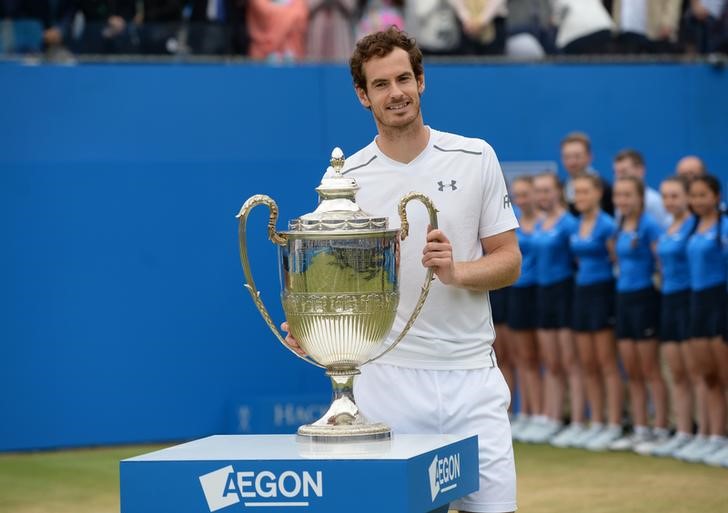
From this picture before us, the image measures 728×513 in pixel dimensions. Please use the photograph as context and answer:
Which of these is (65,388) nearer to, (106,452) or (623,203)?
(106,452)

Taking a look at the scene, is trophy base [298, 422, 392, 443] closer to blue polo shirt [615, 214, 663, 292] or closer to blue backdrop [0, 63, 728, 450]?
blue polo shirt [615, 214, 663, 292]

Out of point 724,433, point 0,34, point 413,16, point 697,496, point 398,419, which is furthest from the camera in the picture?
point 413,16

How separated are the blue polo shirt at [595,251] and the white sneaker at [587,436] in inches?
37.4

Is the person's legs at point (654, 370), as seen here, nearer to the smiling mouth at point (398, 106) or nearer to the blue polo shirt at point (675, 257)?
the blue polo shirt at point (675, 257)

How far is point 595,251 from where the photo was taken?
902 cm

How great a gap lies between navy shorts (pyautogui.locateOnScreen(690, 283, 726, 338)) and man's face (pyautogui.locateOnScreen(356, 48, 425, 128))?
495cm

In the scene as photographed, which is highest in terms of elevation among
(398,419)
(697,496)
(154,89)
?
(154,89)

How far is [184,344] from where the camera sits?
31.2 feet

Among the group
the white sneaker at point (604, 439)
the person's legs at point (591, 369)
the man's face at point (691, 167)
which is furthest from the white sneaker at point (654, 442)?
the man's face at point (691, 167)

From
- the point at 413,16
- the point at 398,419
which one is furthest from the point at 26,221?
the point at 398,419

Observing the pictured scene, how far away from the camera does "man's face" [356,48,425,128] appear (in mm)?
3557

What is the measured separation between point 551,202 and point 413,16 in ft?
6.02

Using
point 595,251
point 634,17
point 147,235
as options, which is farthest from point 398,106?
point 634,17

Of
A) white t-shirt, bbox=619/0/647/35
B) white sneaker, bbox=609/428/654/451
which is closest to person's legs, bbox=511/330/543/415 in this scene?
white sneaker, bbox=609/428/654/451
